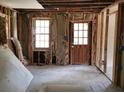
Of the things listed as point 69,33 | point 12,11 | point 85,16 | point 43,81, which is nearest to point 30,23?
point 12,11

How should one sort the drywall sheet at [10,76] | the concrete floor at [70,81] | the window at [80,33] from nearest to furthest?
the drywall sheet at [10,76] → the concrete floor at [70,81] → the window at [80,33]

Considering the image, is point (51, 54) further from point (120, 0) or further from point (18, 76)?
point (120, 0)

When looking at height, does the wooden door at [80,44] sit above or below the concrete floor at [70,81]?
above

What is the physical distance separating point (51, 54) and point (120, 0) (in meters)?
4.66

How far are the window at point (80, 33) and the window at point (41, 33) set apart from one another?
125cm

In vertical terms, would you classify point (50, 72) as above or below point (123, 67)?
below

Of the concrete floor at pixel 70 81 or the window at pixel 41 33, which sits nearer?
the concrete floor at pixel 70 81

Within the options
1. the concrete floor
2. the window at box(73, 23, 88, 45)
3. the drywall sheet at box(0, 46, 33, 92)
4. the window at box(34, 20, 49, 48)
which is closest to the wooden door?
the window at box(73, 23, 88, 45)

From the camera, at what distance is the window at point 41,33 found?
29.5 feet

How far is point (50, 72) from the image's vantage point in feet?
24.3

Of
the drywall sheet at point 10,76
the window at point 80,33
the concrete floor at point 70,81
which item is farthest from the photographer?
the window at point 80,33

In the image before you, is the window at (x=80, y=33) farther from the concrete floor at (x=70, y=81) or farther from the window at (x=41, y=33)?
the concrete floor at (x=70, y=81)

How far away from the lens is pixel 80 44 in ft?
29.7

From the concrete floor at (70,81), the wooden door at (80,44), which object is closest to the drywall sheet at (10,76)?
the concrete floor at (70,81)
